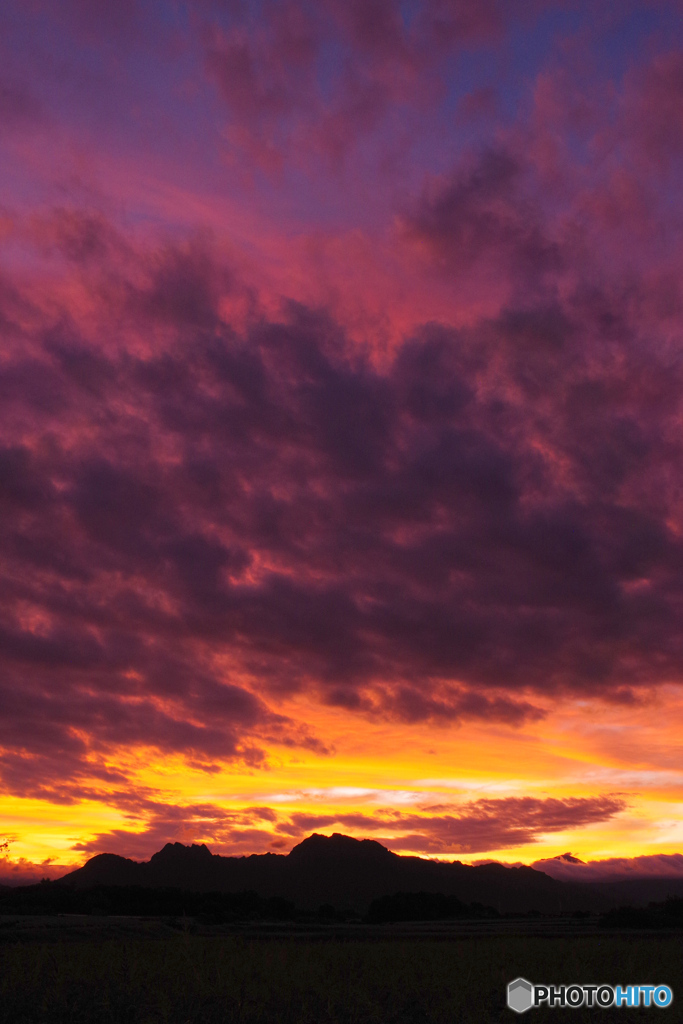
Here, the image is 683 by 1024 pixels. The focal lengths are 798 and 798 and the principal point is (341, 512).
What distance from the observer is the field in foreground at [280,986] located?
15.4 metres

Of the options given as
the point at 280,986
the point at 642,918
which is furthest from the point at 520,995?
the point at 642,918

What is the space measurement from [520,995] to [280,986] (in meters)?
5.07

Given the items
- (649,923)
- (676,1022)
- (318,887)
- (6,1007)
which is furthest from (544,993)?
(318,887)

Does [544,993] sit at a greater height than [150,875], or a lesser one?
lesser

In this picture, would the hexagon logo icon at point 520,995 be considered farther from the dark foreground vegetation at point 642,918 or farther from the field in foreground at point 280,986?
the dark foreground vegetation at point 642,918

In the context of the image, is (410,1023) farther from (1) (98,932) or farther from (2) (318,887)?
(2) (318,887)

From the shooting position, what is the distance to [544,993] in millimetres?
17109

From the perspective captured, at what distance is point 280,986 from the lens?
55.1ft

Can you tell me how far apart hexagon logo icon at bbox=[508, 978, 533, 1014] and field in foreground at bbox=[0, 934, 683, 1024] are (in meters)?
0.28

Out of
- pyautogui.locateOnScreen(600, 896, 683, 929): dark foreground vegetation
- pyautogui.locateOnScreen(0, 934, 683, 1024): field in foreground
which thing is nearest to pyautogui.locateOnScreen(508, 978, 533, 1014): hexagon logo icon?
pyautogui.locateOnScreen(0, 934, 683, 1024): field in foreground

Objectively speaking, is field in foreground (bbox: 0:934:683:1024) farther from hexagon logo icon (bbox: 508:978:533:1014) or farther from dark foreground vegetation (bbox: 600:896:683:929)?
dark foreground vegetation (bbox: 600:896:683:929)

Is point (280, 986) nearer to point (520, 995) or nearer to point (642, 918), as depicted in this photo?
point (520, 995)

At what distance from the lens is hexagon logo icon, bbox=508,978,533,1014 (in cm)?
1636

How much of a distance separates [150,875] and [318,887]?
35310 mm
